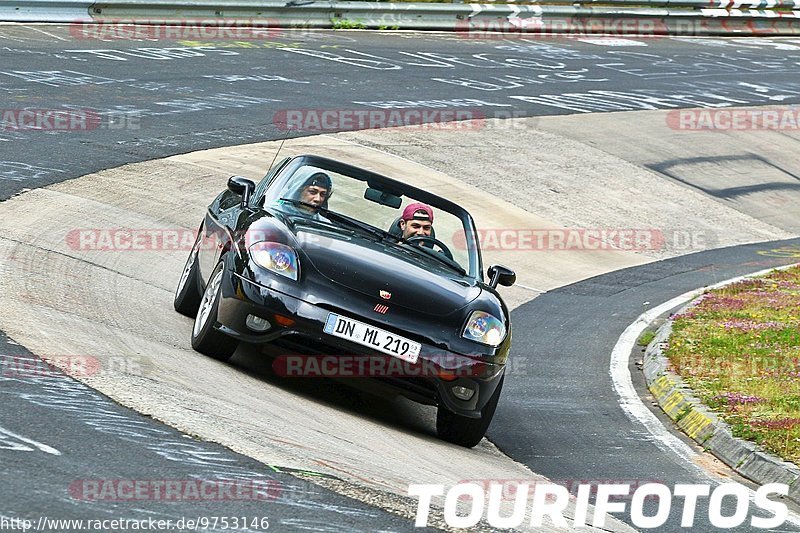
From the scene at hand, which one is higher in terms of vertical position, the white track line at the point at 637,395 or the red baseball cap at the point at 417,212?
the red baseball cap at the point at 417,212

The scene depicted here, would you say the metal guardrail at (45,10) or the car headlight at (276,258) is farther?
the metal guardrail at (45,10)

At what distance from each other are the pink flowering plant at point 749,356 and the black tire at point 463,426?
5.72 ft

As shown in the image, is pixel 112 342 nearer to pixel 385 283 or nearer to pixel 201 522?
pixel 385 283

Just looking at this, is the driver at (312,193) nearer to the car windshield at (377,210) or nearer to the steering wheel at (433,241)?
the car windshield at (377,210)

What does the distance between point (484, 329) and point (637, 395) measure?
9.62 ft

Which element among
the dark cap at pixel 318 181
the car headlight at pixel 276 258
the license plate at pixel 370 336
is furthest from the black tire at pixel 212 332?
the dark cap at pixel 318 181

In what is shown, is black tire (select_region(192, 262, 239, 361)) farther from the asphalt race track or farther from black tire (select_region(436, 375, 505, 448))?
black tire (select_region(436, 375, 505, 448))

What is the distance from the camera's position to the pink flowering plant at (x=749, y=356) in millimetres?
8531

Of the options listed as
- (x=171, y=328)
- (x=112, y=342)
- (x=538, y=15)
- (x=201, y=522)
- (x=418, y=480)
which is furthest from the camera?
(x=538, y=15)

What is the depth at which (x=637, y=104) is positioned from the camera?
2417 centimetres

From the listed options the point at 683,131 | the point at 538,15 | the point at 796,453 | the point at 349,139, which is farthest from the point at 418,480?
the point at 538,15

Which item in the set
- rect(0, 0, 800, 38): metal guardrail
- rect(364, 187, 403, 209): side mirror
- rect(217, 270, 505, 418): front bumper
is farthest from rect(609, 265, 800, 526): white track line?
rect(0, 0, 800, 38): metal guardrail

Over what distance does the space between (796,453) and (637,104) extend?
17.0m

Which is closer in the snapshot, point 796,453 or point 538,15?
point 796,453
